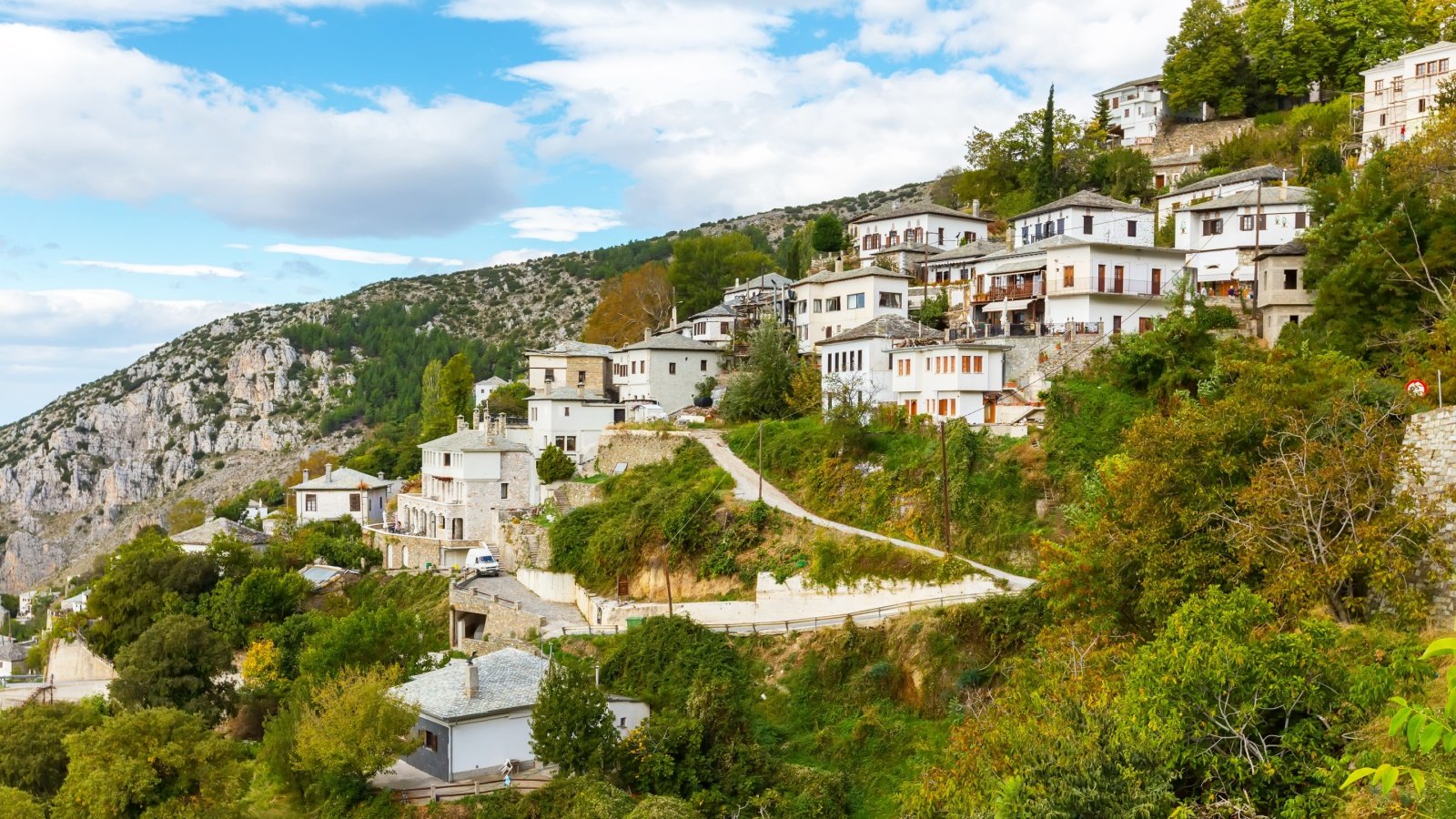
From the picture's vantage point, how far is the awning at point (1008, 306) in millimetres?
51250

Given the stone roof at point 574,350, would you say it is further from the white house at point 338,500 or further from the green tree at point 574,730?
the green tree at point 574,730

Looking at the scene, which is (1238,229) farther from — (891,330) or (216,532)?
(216,532)

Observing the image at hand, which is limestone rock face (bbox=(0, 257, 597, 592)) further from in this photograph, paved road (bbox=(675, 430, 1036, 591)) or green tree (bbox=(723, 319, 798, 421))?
paved road (bbox=(675, 430, 1036, 591))

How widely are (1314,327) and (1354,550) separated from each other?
18.6 meters

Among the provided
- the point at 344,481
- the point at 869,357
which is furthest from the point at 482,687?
the point at 344,481

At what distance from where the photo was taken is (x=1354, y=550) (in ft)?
72.3

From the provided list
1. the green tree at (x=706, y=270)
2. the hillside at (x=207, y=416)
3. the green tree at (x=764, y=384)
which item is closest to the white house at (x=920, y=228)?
the green tree at (x=764, y=384)

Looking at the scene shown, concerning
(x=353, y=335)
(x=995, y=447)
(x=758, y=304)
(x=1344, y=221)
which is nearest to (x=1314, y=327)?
(x=1344, y=221)

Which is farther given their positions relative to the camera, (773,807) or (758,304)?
(758,304)

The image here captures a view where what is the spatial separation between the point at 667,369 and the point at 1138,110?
131ft

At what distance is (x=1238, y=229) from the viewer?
52062 millimetres

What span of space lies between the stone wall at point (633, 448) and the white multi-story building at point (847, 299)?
32.2 ft

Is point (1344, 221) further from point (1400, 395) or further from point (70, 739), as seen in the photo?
point (70, 739)

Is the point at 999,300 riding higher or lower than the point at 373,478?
higher
